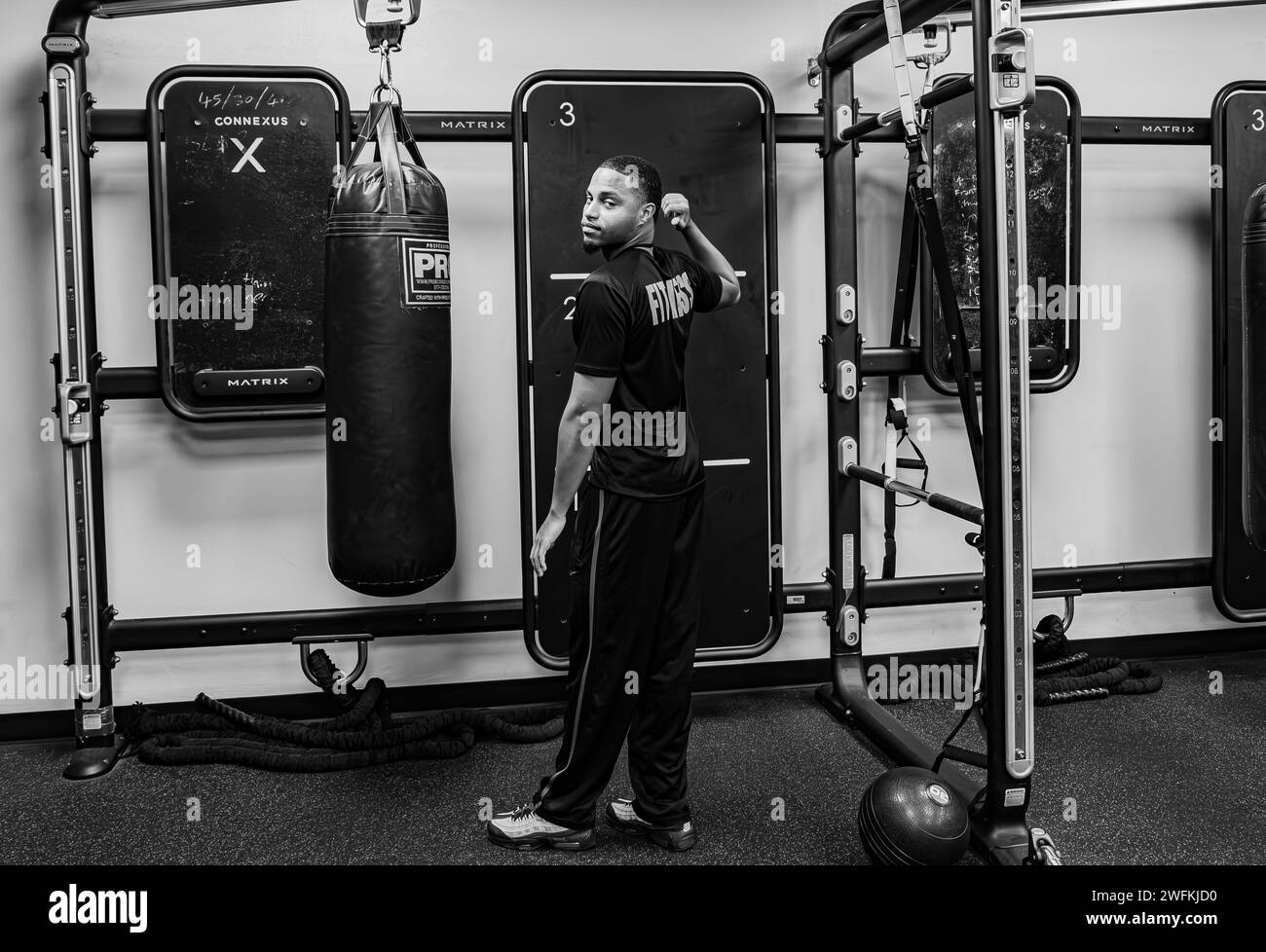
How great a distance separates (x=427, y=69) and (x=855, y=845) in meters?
2.88

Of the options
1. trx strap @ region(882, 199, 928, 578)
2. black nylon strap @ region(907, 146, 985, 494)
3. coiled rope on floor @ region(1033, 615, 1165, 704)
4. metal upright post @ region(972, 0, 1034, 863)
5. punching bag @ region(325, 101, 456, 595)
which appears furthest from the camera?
coiled rope on floor @ region(1033, 615, 1165, 704)

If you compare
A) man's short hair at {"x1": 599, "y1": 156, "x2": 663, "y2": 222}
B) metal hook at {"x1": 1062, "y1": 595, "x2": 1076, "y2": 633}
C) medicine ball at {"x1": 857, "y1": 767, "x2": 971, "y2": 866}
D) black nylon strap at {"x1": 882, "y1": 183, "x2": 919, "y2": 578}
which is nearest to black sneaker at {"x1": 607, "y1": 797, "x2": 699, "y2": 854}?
medicine ball at {"x1": 857, "y1": 767, "x2": 971, "y2": 866}

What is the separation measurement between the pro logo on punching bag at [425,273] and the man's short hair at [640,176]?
542mm

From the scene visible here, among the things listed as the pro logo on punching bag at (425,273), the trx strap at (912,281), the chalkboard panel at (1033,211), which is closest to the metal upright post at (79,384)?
the pro logo on punching bag at (425,273)

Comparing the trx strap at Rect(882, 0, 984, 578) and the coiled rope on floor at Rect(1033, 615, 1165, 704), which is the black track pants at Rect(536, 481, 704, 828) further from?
the coiled rope on floor at Rect(1033, 615, 1165, 704)

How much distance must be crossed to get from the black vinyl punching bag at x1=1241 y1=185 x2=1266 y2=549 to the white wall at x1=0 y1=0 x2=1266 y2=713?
693 mm

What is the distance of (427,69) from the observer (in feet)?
11.6

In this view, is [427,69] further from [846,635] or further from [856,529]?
[846,635]

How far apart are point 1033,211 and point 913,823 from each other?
2.33m

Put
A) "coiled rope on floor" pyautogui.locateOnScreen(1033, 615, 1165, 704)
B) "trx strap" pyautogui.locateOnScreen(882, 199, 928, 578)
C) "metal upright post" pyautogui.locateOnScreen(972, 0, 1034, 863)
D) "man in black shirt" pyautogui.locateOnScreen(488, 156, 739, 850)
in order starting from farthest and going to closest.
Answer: "coiled rope on floor" pyautogui.locateOnScreen(1033, 615, 1165, 704), "trx strap" pyautogui.locateOnScreen(882, 199, 928, 578), "man in black shirt" pyautogui.locateOnScreen(488, 156, 739, 850), "metal upright post" pyautogui.locateOnScreen(972, 0, 1034, 863)

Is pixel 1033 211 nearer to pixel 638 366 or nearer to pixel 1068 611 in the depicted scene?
pixel 1068 611

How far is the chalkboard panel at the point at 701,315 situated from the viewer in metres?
3.36

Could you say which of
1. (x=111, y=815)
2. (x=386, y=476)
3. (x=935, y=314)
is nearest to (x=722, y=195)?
(x=935, y=314)

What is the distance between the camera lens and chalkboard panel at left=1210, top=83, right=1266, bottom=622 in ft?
12.3
